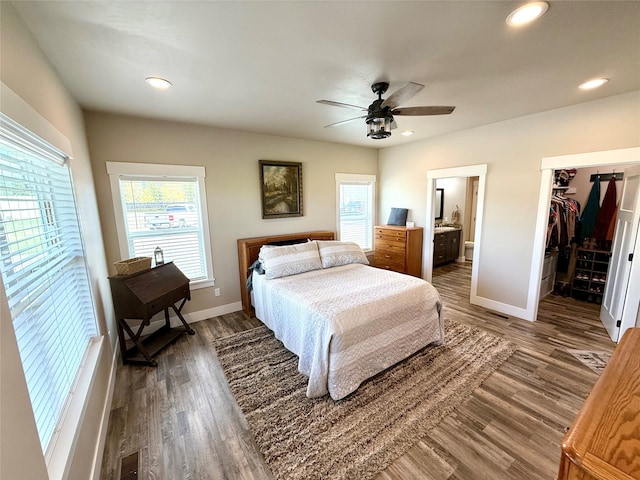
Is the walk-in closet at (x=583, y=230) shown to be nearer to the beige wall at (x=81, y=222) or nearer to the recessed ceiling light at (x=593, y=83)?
the recessed ceiling light at (x=593, y=83)

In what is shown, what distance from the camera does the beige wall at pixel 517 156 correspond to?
2611 mm

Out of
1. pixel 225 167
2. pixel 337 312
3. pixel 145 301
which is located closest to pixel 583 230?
pixel 337 312

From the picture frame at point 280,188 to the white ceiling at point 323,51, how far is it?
116cm

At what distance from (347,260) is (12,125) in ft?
10.2

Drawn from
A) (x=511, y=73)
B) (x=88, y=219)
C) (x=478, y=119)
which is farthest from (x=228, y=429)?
(x=478, y=119)

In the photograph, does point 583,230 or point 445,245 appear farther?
point 445,245

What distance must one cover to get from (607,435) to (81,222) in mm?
3008

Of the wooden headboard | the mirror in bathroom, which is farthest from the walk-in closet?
the wooden headboard

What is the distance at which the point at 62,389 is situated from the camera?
1.38 m

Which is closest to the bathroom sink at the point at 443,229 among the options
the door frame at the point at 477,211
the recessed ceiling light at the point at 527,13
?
the door frame at the point at 477,211

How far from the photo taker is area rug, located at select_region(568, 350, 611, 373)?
8.02 feet

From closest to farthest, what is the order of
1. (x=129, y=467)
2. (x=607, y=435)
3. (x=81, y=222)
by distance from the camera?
(x=607, y=435) < (x=129, y=467) < (x=81, y=222)

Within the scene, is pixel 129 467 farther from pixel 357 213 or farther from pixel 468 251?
pixel 468 251

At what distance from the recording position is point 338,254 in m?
3.60
